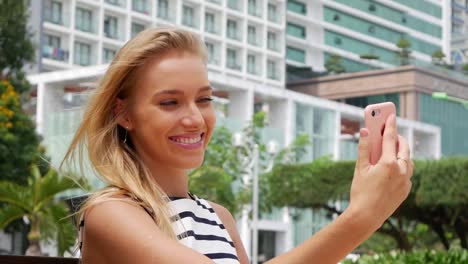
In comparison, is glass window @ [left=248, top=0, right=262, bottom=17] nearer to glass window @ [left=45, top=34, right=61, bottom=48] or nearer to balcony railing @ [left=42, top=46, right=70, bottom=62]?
balcony railing @ [left=42, top=46, right=70, bottom=62]

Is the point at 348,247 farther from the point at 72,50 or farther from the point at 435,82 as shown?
the point at 435,82

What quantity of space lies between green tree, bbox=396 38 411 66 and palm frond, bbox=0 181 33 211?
61.2 meters

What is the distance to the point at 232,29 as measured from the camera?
70.1 m

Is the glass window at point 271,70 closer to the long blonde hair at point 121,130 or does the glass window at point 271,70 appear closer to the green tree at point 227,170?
the green tree at point 227,170

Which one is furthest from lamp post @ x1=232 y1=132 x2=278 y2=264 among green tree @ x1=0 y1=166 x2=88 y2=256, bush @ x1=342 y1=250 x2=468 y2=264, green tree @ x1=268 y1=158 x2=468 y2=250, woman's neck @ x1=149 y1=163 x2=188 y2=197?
woman's neck @ x1=149 y1=163 x2=188 y2=197

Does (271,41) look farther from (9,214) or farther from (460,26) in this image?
(9,214)

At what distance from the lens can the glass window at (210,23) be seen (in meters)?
68.2

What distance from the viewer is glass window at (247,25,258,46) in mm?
71438

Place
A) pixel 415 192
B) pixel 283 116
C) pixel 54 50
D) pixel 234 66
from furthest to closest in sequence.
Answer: pixel 234 66
pixel 54 50
pixel 283 116
pixel 415 192

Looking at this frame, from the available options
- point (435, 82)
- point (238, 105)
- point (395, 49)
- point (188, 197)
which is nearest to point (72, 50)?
point (238, 105)

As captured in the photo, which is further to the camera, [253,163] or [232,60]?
[232,60]

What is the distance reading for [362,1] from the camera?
85.6 metres

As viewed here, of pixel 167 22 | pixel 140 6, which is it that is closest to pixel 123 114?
pixel 167 22

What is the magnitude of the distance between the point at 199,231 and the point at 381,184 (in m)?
0.56
